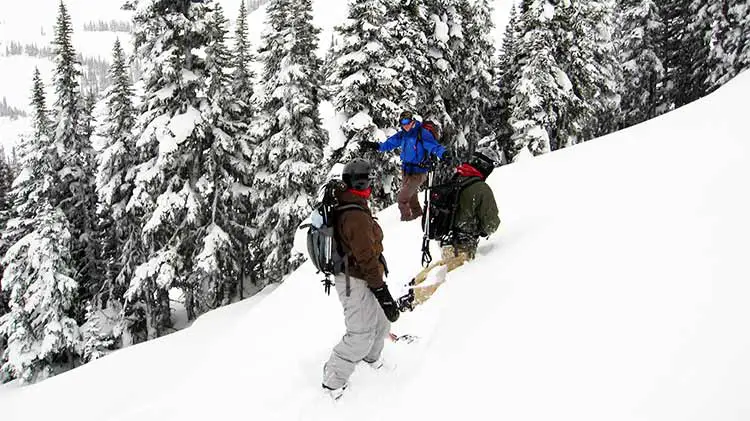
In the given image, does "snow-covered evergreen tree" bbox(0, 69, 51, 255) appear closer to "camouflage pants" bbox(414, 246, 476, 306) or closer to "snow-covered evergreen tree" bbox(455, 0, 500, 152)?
"snow-covered evergreen tree" bbox(455, 0, 500, 152)

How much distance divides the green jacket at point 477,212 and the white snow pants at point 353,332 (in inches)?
88.8

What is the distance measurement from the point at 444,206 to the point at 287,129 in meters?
15.8

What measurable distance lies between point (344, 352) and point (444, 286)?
2.18m

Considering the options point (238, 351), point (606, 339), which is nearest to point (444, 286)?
point (606, 339)

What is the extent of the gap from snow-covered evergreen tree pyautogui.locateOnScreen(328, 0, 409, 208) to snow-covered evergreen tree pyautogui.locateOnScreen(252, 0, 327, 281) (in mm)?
3147

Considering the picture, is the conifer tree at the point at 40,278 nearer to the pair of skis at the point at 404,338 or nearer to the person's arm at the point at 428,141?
the person's arm at the point at 428,141

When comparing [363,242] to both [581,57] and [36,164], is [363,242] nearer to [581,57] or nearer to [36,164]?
[581,57]

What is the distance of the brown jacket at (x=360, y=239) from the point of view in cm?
432

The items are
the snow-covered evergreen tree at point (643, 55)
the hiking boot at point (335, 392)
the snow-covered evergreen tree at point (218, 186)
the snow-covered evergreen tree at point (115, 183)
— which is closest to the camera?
the hiking boot at point (335, 392)

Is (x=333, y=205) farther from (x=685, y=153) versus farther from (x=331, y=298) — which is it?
(x=685, y=153)

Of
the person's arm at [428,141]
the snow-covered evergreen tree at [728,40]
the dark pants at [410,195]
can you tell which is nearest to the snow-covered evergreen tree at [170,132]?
the dark pants at [410,195]

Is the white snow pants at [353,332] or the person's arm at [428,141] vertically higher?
the person's arm at [428,141]

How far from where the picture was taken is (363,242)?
4.31m

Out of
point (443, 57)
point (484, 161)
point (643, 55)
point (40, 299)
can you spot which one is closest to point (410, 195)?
point (484, 161)
